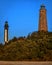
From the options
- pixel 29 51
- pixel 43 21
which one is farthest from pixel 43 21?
pixel 29 51

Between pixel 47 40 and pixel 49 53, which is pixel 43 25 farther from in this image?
pixel 49 53

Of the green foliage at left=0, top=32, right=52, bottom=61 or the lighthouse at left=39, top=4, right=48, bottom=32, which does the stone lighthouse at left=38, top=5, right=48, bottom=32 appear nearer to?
the lighthouse at left=39, top=4, right=48, bottom=32

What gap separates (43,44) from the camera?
47.3 feet

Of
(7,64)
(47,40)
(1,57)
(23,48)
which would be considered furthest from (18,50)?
(7,64)

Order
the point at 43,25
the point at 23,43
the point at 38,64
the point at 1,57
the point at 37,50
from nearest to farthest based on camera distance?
the point at 38,64
the point at 1,57
the point at 37,50
the point at 23,43
the point at 43,25

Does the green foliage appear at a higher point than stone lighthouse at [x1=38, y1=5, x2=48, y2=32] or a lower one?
lower

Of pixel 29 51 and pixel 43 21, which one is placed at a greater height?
pixel 43 21

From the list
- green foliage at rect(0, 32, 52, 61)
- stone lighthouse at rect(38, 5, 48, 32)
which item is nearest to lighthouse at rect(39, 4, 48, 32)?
stone lighthouse at rect(38, 5, 48, 32)

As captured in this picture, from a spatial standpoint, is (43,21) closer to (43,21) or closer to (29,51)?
(43,21)

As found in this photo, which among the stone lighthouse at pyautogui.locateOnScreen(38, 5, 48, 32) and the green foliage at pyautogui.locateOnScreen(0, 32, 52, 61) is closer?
the green foliage at pyautogui.locateOnScreen(0, 32, 52, 61)

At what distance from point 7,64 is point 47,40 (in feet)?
21.1

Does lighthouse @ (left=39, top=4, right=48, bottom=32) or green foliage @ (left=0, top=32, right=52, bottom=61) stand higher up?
lighthouse @ (left=39, top=4, right=48, bottom=32)

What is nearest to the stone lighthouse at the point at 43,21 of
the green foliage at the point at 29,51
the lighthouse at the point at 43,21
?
the lighthouse at the point at 43,21

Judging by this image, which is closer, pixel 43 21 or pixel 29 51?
pixel 29 51
